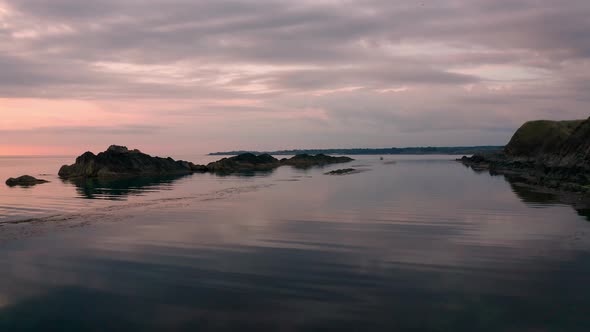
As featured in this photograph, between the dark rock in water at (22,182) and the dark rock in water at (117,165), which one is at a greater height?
the dark rock in water at (117,165)

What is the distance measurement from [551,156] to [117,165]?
77.4 m

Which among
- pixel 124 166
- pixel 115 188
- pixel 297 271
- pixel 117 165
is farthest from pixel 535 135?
pixel 297 271

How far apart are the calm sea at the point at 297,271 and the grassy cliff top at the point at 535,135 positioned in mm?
78403

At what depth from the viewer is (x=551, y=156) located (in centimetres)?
7219

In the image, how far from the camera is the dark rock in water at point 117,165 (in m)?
78.6

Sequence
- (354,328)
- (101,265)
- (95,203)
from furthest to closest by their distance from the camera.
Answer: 1. (95,203)
2. (101,265)
3. (354,328)

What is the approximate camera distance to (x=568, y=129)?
310 feet

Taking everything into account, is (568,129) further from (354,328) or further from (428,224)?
(354,328)

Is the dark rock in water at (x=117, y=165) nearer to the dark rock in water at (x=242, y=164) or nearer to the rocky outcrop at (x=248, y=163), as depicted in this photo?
the dark rock in water at (x=242, y=164)

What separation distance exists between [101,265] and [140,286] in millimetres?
3679

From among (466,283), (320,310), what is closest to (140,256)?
(320,310)

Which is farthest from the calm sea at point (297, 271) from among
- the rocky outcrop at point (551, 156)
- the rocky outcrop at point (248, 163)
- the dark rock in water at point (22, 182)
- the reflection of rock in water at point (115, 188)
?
the rocky outcrop at point (248, 163)

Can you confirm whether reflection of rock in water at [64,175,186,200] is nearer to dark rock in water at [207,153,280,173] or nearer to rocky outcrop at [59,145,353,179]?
rocky outcrop at [59,145,353,179]

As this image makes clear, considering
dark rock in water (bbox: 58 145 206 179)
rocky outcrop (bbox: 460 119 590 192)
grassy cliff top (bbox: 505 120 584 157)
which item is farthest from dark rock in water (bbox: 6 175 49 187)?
grassy cliff top (bbox: 505 120 584 157)
